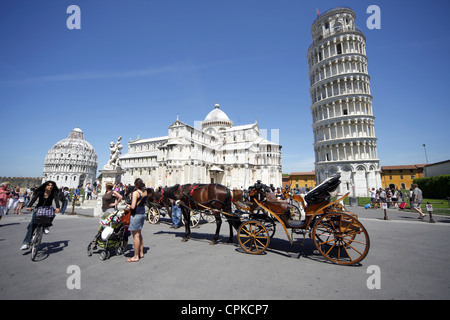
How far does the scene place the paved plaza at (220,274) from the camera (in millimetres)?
Answer: 3115

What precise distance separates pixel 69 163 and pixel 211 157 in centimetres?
8394

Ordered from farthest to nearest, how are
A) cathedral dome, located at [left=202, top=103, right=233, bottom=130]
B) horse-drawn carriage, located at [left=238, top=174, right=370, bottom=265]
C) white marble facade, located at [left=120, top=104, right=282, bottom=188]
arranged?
cathedral dome, located at [left=202, top=103, right=233, bottom=130], white marble facade, located at [left=120, top=104, right=282, bottom=188], horse-drawn carriage, located at [left=238, top=174, right=370, bottom=265]

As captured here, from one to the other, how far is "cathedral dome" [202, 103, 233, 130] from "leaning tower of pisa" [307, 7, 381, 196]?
30.1 m

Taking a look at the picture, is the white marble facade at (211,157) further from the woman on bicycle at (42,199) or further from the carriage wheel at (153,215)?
the woman on bicycle at (42,199)

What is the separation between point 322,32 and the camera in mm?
36656

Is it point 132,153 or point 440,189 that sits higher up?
point 132,153

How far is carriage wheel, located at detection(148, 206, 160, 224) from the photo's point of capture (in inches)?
394

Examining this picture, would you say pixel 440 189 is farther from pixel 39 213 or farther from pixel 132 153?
pixel 132 153

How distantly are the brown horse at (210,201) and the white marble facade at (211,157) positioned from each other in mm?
36649

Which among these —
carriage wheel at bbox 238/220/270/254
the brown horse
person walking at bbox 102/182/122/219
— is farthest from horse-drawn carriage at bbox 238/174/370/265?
person walking at bbox 102/182/122/219

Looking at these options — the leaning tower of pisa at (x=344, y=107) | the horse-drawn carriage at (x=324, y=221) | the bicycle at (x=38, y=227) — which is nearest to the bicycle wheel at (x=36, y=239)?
the bicycle at (x=38, y=227)

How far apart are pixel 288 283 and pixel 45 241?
764cm

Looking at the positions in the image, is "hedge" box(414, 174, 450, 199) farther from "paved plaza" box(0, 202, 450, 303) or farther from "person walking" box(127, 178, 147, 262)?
"person walking" box(127, 178, 147, 262)
